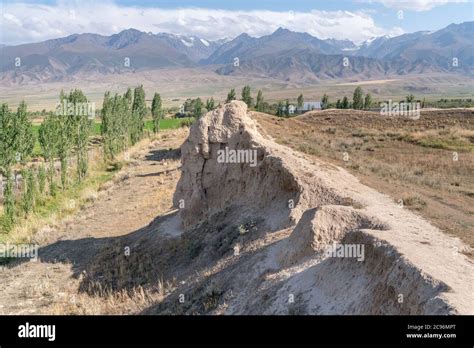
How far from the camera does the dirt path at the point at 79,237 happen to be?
19.1m

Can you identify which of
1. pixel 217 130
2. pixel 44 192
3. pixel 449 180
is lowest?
pixel 44 192

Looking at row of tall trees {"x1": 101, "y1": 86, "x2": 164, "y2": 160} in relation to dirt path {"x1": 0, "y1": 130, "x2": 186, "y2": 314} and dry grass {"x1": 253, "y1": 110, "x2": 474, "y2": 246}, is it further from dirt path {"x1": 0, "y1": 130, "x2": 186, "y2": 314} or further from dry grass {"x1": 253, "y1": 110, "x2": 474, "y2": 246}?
dry grass {"x1": 253, "y1": 110, "x2": 474, "y2": 246}

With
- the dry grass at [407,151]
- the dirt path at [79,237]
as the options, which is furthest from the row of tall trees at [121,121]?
the dry grass at [407,151]

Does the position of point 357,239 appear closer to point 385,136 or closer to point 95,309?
point 95,309

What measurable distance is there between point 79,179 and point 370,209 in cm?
3958

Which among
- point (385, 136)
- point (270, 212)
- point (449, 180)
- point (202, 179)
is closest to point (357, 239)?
point (270, 212)

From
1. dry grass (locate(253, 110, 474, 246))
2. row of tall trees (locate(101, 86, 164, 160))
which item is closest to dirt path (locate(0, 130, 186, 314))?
dry grass (locate(253, 110, 474, 246))

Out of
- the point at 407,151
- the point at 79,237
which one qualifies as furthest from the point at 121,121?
the point at 79,237

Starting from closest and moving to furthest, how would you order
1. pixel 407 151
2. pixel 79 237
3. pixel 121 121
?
pixel 79 237, pixel 407 151, pixel 121 121

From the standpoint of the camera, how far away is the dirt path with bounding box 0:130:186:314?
1914 centimetres

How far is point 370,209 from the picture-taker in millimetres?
16266

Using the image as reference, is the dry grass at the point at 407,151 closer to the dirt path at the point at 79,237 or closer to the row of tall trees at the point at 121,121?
the dirt path at the point at 79,237

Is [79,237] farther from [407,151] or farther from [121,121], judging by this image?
[121,121]

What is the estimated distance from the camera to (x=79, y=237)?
27391 mm
